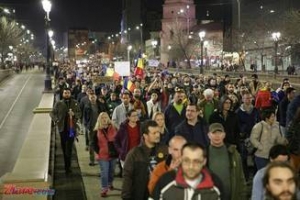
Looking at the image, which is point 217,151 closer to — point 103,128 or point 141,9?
point 103,128

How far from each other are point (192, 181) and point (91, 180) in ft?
26.5

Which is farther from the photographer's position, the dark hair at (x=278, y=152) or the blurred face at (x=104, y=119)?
the blurred face at (x=104, y=119)

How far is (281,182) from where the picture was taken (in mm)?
4023

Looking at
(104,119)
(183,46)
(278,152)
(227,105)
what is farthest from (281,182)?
(183,46)

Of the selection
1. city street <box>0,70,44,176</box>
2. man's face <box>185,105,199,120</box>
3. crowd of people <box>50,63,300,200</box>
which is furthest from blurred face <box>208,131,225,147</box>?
city street <box>0,70,44,176</box>

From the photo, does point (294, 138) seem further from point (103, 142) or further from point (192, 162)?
point (192, 162)

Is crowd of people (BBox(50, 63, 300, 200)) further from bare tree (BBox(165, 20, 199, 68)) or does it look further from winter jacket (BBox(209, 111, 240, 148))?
bare tree (BBox(165, 20, 199, 68))

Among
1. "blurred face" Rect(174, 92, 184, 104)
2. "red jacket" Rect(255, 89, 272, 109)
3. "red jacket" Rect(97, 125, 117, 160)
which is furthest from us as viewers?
"red jacket" Rect(255, 89, 272, 109)

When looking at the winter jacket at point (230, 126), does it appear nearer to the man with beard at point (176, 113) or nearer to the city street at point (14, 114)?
the man with beard at point (176, 113)

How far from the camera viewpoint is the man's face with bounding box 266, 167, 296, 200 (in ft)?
13.1

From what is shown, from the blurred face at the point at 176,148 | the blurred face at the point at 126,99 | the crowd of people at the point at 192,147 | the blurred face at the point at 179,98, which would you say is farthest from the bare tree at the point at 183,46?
the blurred face at the point at 176,148

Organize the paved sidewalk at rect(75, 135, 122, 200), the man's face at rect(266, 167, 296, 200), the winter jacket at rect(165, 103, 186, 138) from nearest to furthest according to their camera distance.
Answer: the man's face at rect(266, 167, 296, 200) < the paved sidewalk at rect(75, 135, 122, 200) < the winter jacket at rect(165, 103, 186, 138)

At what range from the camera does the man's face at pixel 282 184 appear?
3990 millimetres

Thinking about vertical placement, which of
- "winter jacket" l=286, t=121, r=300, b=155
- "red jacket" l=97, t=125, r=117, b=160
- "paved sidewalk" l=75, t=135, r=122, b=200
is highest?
"winter jacket" l=286, t=121, r=300, b=155
